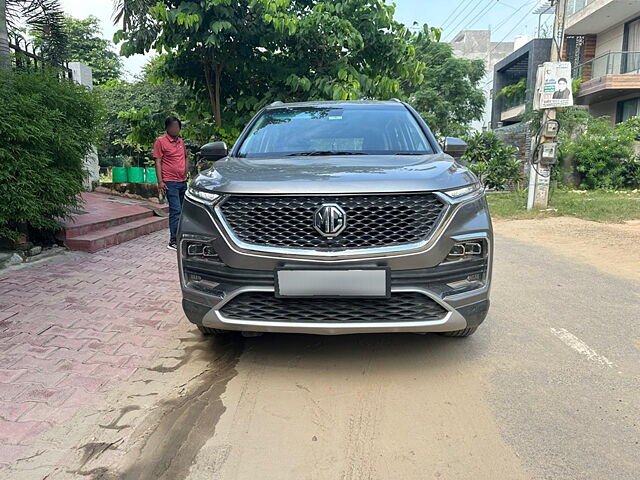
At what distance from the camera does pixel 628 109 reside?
2139 centimetres

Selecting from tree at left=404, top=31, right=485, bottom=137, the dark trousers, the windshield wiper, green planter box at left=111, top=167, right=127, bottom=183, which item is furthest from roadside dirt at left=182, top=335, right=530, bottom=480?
tree at left=404, top=31, right=485, bottom=137

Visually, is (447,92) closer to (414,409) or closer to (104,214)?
(104,214)

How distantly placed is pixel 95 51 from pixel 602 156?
33.5 meters

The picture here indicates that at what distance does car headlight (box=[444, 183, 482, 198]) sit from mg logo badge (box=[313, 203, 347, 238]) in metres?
0.61

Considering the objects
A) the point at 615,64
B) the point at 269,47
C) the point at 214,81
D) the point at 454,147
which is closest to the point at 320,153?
the point at 454,147

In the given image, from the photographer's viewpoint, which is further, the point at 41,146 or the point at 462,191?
the point at 41,146

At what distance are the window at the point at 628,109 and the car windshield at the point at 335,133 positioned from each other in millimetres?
20803

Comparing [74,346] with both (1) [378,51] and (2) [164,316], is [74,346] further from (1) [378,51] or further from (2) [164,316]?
(1) [378,51]

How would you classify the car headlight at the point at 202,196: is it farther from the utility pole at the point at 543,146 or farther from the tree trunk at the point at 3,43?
the utility pole at the point at 543,146

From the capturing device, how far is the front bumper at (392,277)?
2688mm

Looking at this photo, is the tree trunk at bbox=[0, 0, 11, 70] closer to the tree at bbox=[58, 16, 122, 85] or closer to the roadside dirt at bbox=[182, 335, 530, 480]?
the roadside dirt at bbox=[182, 335, 530, 480]

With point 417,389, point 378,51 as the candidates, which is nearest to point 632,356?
point 417,389

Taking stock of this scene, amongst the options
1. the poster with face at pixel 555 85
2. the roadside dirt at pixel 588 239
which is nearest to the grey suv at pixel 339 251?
the roadside dirt at pixel 588 239

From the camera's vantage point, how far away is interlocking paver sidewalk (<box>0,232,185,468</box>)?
2.63m
